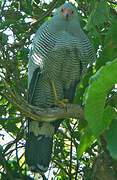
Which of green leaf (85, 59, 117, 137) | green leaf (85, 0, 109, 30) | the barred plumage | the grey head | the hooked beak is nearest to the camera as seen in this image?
green leaf (85, 59, 117, 137)

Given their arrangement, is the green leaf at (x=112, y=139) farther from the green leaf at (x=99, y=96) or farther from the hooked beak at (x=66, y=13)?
the hooked beak at (x=66, y=13)

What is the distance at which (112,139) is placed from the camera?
66.3 inches

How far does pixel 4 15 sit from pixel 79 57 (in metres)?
1.15

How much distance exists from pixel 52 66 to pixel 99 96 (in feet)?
8.51

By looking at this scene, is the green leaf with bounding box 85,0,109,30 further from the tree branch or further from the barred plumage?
the barred plumage

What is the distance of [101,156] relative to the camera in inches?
121

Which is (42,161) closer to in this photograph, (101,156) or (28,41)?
(101,156)

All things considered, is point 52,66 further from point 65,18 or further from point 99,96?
point 99,96

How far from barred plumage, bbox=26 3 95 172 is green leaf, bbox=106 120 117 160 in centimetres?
245

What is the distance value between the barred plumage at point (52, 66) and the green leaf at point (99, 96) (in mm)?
2399

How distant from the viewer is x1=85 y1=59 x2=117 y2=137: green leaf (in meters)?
1.54

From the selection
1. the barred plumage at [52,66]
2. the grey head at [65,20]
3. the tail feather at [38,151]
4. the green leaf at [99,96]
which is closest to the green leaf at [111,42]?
the green leaf at [99,96]

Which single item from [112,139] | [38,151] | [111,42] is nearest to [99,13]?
[111,42]

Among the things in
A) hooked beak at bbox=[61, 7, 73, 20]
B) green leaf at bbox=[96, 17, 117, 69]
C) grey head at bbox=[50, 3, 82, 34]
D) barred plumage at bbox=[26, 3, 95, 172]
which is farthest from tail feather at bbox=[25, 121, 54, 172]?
green leaf at bbox=[96, 17, 117, 69]
